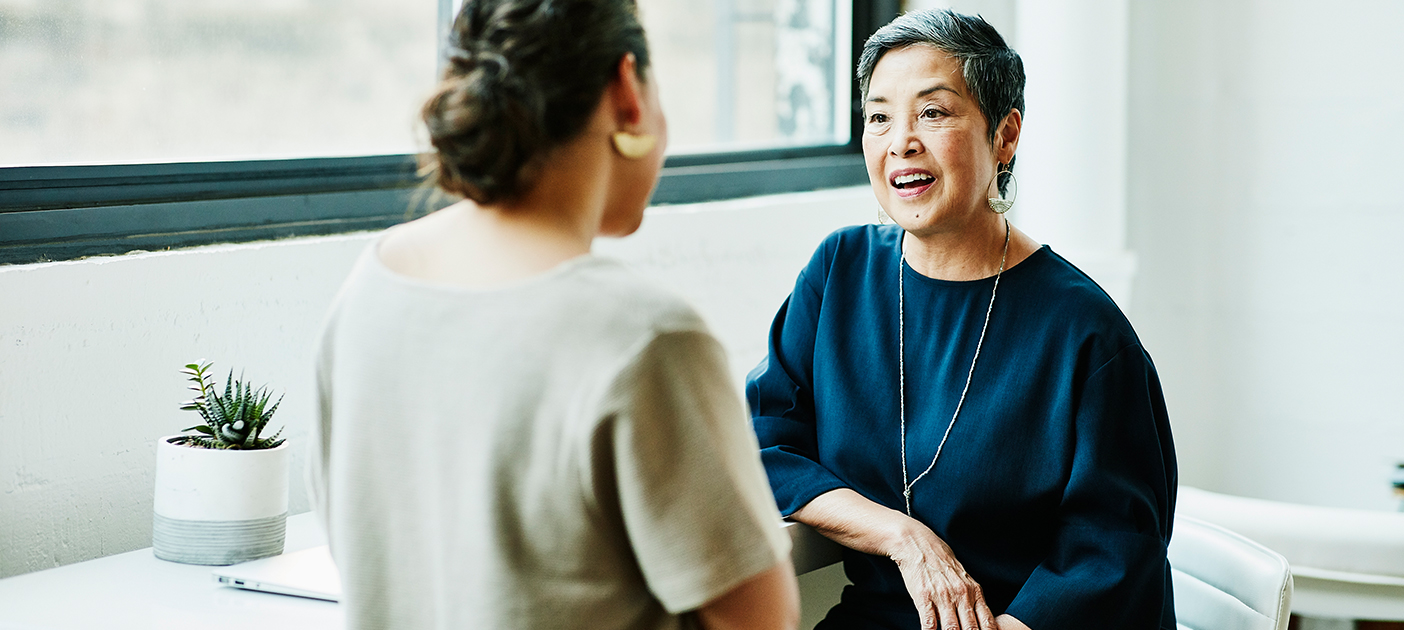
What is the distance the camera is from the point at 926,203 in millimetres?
1570

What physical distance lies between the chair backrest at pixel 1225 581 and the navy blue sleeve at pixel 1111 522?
13 cm

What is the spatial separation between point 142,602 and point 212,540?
13 cm

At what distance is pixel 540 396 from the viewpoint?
75 cm

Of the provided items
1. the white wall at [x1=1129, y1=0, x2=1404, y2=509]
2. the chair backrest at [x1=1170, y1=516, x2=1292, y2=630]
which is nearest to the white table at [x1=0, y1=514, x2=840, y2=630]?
the chair backrest at [x1=1170, y1=516, x2=1292, y2=630]

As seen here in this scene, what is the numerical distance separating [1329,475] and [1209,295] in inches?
21.4

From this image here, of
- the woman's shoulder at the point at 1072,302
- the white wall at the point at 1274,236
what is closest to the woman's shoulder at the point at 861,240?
the woman's shoulder at the point at 1072,302

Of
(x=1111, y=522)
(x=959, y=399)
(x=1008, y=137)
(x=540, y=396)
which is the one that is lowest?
(x=1111, y=522)

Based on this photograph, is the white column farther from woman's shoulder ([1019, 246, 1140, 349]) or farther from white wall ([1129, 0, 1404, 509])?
woman's shoulder ([1019, 246, 1140, 349])

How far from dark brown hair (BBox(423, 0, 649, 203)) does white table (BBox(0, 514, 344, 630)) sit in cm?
67

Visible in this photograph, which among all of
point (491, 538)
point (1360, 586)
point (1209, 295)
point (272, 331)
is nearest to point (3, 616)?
point (272, 331)

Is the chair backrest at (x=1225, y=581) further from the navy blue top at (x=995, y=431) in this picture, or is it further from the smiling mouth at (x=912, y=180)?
the smiling mouth at (x=912, y=180)

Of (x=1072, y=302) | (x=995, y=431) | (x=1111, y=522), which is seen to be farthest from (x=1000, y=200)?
(x=1111, y=522)

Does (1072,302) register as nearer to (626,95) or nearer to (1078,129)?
(626,95)

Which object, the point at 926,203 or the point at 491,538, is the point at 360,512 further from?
the point at 926,203
